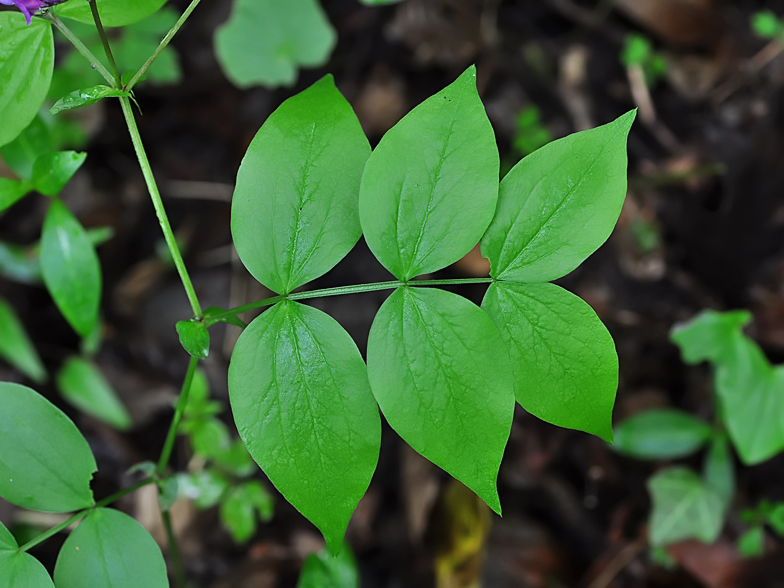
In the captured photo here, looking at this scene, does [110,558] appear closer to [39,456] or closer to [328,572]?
[39,456]

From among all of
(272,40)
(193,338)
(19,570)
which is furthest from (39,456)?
(272,40)

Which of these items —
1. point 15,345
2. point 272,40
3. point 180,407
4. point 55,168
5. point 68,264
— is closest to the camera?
point 180,407

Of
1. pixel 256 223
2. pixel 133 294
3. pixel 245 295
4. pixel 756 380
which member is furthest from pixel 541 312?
pixel 133 294

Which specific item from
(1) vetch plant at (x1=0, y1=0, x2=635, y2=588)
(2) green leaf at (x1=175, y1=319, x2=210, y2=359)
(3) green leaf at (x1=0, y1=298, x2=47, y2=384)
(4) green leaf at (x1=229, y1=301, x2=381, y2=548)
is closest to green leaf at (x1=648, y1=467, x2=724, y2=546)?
(1) vetch plant at (x1=0, y1=0, x2=635, y2=588)

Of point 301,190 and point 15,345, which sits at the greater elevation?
point 301,190

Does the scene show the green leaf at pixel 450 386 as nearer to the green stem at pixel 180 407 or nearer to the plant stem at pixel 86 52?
the green stem at pixel 180 407

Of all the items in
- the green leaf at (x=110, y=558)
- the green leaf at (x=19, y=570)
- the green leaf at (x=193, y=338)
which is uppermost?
the green leaf at (x=193, y=338)

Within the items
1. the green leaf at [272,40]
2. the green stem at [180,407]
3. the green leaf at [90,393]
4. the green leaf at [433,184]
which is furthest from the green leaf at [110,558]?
the green leaf at [272,40]
